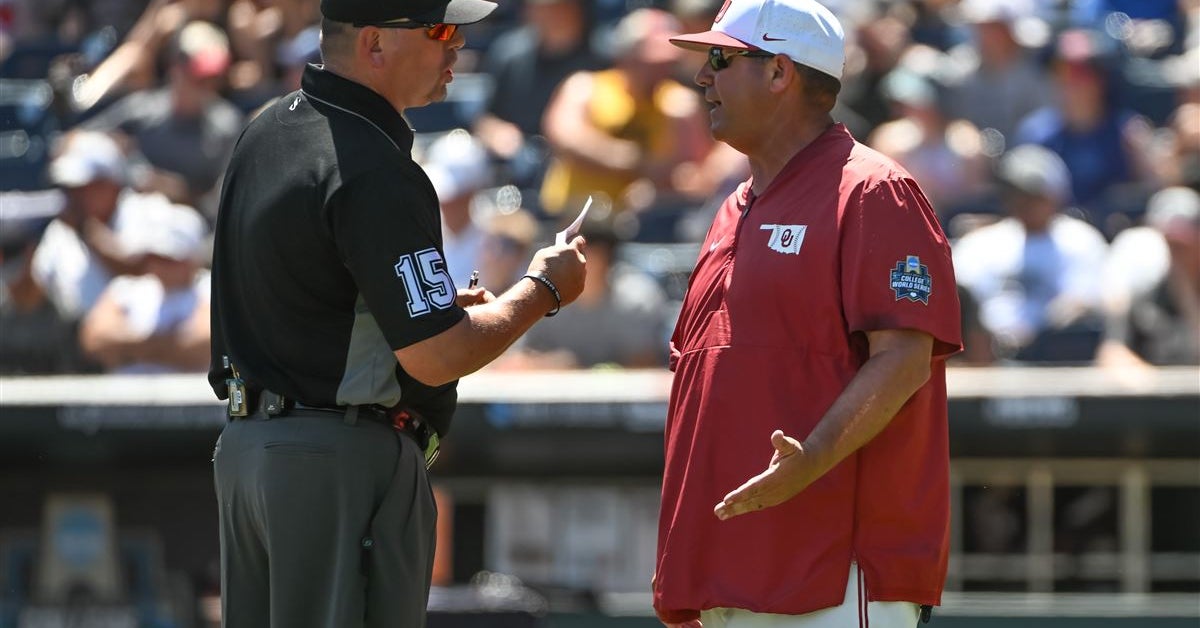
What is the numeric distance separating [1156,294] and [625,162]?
8.88ft

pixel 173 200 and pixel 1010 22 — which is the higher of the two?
pixel 1010 22

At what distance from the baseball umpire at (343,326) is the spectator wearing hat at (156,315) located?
15.4 ft

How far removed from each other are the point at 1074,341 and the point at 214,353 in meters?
4.83

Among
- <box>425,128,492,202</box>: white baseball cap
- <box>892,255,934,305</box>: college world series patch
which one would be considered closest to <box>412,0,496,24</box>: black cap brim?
<box>892,255,934,305</box>: college world series patch

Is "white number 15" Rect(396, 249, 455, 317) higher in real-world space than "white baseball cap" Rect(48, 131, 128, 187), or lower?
higher

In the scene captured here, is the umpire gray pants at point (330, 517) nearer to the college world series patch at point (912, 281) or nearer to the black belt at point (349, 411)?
the black belt at point (349, 411)

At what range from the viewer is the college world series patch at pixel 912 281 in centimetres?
359

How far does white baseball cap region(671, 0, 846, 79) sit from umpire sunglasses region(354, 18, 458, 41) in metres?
0.51

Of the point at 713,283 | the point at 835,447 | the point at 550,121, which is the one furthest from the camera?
the point at 550,121

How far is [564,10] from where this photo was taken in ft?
32.6

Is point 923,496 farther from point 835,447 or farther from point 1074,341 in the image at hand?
point 1074,341

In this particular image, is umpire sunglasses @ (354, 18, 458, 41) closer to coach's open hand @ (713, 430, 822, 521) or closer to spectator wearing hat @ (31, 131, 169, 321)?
coach's open hand @ (713, 430, 822, 521)

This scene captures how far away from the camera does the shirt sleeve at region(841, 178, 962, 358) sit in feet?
11.8

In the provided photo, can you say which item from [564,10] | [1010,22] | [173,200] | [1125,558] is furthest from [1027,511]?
[173,200]
